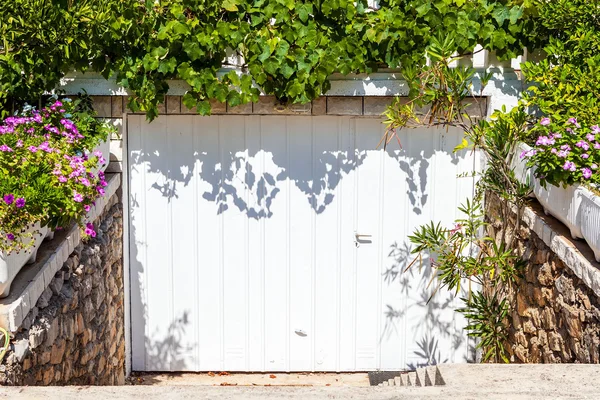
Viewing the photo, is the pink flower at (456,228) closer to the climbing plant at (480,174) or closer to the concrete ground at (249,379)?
the climbing plant at (480,174)

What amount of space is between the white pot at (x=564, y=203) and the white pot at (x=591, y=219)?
9 cm

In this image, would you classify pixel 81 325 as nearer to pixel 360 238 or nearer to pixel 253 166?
pixel 253 166

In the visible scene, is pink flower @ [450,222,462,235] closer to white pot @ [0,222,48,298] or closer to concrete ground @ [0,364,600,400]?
concrete ground @ [0,364,600,400]

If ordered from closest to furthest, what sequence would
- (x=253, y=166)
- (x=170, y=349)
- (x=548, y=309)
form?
(x=548, y=309) < (x=253, y=166) < (x=170, y=349)

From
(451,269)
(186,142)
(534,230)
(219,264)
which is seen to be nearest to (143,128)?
(186,142)

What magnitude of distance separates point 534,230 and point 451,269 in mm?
772

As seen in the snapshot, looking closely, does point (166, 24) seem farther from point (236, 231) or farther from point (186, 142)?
point (236, 231)

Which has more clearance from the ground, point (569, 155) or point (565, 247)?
point (569, 155)

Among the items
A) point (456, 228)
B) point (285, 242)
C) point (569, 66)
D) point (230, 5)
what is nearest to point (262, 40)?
point (230, 5)

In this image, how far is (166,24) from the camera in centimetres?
593

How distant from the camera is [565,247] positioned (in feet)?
15.1

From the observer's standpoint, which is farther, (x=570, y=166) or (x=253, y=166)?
(x=253, y=166)

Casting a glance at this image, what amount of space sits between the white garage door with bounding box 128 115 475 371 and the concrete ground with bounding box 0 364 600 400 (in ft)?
11.3

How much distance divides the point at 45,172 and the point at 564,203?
2.89 metres
